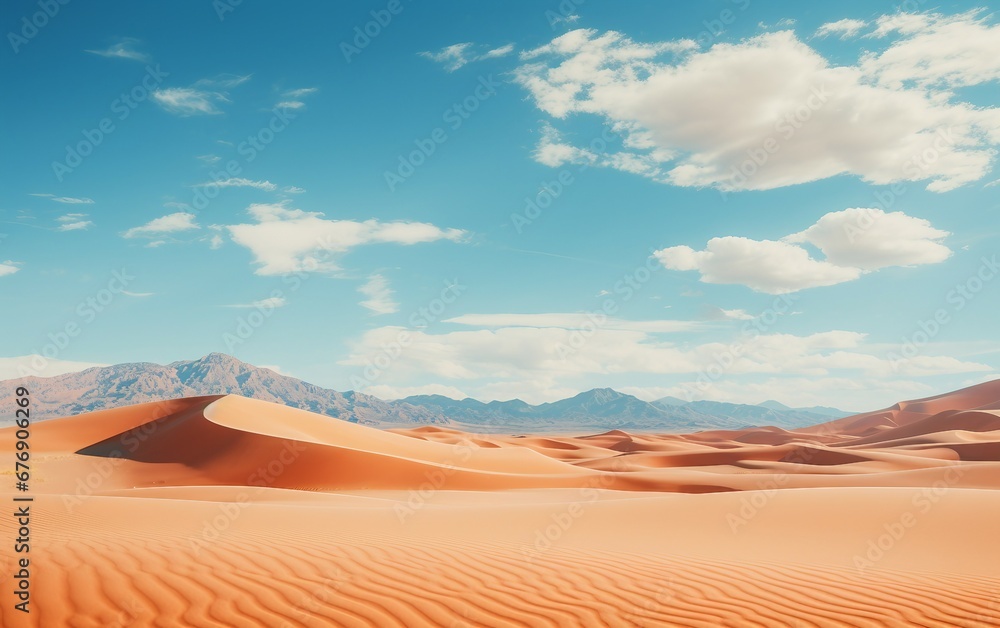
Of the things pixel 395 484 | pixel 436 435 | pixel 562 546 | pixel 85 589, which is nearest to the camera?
pixel 85 589

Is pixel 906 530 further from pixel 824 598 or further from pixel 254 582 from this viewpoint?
pixel 254 582

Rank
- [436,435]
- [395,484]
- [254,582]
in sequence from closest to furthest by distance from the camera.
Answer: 1. [254,582]
2. [395,484]
3. [436,435]

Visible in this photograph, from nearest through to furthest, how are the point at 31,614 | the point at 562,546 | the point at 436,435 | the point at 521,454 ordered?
1. the point at 31,614
2. the point at 562,546
3. the point at 521,454
4. the point at 436,435

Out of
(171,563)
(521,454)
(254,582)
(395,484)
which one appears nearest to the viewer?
(254,582)

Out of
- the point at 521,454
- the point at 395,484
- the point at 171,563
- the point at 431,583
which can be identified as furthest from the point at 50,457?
the point at 431,583

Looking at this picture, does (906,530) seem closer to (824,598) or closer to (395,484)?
(824,598)

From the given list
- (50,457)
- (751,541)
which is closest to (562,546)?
(751,541)

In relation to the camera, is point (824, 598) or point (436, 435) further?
point (436, 435)

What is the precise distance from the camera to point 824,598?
6.08 meters

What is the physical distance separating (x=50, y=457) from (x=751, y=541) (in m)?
31.4

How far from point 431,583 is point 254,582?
5.33 feet

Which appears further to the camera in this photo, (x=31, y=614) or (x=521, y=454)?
(x=521, y=454)

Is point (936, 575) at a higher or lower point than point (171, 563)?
lower

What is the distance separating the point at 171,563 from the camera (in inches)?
253
